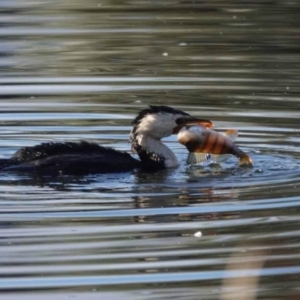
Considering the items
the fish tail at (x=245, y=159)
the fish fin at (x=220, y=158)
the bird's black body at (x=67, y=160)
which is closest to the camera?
the bird's black body at (x=67, y=160)

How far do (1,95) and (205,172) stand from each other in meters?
4.74

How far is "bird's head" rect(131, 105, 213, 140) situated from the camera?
11180 millimetres

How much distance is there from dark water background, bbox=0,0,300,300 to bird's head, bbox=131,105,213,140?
0.43m

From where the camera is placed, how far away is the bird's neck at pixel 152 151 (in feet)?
36.4

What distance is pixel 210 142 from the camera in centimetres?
1100

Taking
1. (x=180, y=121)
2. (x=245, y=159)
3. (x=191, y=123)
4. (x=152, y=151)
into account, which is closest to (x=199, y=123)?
(x=191, y=123)

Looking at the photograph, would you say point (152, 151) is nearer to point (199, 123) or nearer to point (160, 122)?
point (160, 122)

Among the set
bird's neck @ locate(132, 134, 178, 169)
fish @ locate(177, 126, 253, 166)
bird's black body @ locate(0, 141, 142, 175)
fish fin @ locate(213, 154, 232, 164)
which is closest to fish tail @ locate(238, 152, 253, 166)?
fish @ locate(177, 126, 253, 166)

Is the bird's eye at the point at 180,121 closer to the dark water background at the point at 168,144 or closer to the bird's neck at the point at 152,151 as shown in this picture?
the bird's neck at the point at 152,151

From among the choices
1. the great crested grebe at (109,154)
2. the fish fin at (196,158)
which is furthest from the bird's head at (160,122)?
the fish fin at (196,158)

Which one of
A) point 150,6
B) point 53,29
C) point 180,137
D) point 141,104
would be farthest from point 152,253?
point 150,6

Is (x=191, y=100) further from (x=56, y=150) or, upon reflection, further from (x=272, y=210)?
(x=272, y=210)

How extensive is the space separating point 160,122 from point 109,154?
76 centimetres

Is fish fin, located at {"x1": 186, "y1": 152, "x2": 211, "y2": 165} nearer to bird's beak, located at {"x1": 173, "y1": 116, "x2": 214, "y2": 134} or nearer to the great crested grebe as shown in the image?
the great crested grebe
